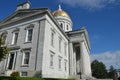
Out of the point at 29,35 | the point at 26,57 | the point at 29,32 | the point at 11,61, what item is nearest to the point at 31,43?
the point at 29,35

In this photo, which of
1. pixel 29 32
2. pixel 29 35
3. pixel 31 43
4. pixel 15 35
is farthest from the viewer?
pixel 15 35

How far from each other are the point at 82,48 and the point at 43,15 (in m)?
14.2

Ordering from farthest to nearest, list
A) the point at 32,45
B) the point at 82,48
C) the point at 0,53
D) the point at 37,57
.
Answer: the point at 82,48, the point at 32,45, the point at 37,57, the point at 0,53

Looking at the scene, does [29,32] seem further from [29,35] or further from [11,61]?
[11,61]

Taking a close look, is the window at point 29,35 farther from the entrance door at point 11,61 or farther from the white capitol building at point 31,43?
the entrance door at point 11,61

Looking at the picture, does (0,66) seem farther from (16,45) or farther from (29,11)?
(29,11)

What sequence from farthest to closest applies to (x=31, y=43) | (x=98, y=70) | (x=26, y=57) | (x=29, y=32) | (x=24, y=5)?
(x=98, y=70)
(x=24, y=5)
(x=29, y=32)
(x=31, y=43)
(x=26, y=57)

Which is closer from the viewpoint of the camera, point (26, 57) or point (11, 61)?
point (26, 57)

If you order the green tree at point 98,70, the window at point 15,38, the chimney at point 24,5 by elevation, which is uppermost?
the chimney at point 24,5

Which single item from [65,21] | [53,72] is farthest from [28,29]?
[65,21]

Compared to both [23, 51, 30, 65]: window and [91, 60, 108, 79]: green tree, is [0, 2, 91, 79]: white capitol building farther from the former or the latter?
[91, 60, 108, 79]: green tree

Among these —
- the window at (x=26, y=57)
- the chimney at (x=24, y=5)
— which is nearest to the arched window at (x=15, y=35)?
the window at (x=26, y=57)

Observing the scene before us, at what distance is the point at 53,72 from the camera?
23.1m

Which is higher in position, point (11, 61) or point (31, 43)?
point (31, 43)
